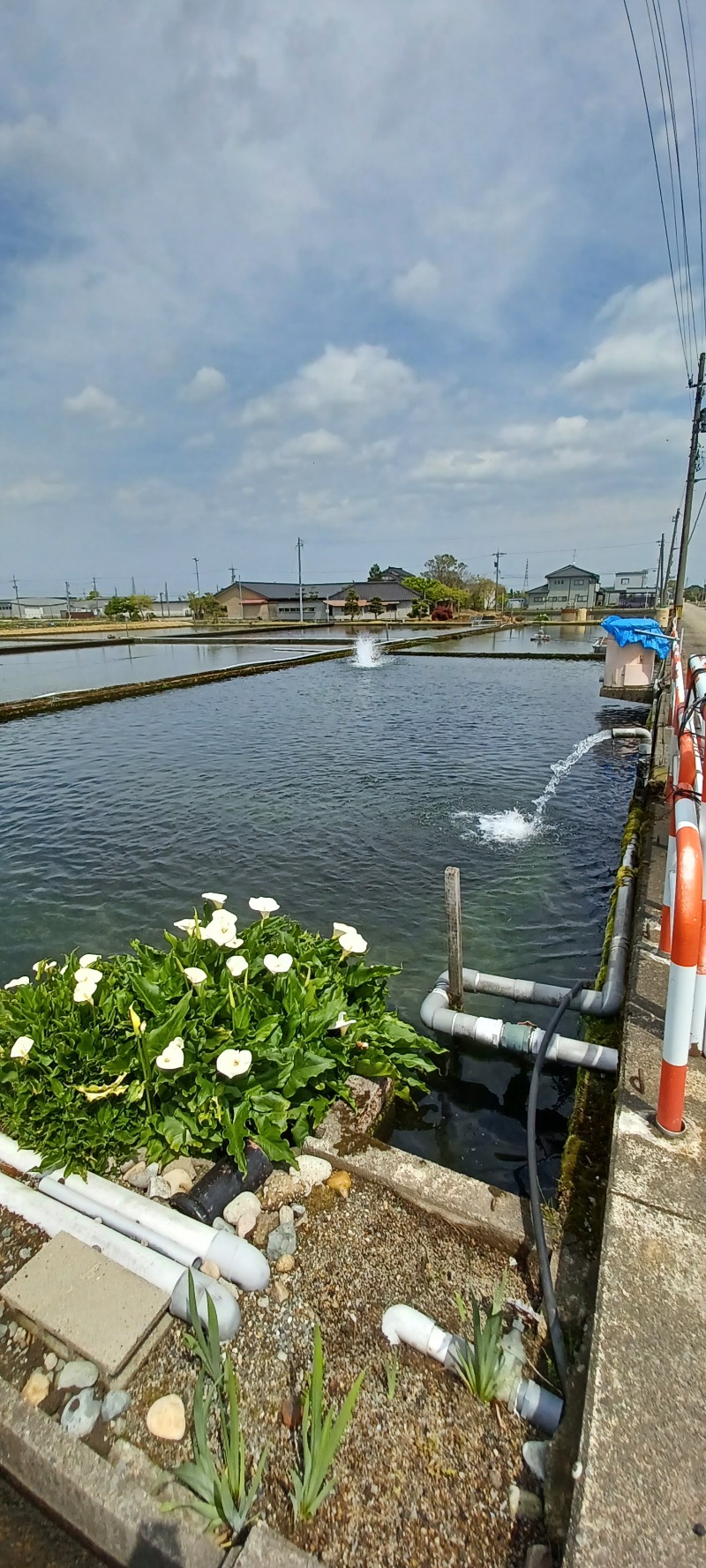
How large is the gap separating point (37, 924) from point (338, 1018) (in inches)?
203

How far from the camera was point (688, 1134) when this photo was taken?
277 centimetres

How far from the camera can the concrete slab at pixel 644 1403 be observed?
5.30ft

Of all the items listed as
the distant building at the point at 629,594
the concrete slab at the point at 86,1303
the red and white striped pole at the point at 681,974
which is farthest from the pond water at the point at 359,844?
the distant building at the point at 629,594

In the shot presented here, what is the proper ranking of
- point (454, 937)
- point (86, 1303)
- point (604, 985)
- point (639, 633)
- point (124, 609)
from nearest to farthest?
1. point (86, 1303)
2. point (604, 985)
3. point (454, 937)
4. point (639, 633)
5. point (124, 609)

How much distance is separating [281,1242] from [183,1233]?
419 mm


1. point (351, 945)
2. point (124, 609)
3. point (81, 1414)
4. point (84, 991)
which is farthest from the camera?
point (124, 609)

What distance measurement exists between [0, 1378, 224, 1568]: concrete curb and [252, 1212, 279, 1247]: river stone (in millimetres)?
849

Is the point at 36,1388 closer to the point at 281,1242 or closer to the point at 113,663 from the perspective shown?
the point at 281,1242

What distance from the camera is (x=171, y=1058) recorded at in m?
3.06

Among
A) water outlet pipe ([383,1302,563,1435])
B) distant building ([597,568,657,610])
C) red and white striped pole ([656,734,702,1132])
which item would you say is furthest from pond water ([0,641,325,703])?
distant building ([597,568,657,610])

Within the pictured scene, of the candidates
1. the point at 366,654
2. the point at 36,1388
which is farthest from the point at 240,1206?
the point at 366,654

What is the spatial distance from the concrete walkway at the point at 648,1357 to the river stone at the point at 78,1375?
61.8 inches

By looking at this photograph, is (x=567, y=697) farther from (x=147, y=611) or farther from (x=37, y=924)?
(x=147, y=611)

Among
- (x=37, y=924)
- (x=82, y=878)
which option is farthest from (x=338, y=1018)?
(x=82, y=878)
